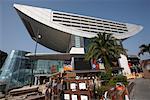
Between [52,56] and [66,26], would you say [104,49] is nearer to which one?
[52,56]

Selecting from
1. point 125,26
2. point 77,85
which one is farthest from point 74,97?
point 125,26

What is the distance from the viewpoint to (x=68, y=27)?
69.1 metres

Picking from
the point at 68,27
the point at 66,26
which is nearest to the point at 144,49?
the point at 68,27

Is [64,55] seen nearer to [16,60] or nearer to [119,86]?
[16,60]

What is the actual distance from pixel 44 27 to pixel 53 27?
4568mm

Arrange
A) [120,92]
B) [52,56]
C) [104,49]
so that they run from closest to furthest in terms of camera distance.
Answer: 1. [120,92]
2. [104,49]
3. [52,56]

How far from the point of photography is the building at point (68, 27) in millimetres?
65012

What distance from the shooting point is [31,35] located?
83.2 meters

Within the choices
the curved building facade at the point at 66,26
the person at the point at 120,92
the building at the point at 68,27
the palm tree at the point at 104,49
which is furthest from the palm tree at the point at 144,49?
the person at the point at 120,92

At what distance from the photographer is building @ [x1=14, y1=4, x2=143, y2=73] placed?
2560 inches

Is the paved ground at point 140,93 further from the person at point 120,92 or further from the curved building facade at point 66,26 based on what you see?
the curved building facade at point 66,26

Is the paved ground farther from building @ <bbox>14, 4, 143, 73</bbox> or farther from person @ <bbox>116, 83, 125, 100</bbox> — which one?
building @ <bbox>14, 4, 143, 73</bbox>

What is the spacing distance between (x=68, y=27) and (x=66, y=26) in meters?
0.79

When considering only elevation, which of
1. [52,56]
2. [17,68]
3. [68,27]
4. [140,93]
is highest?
[68,27]
